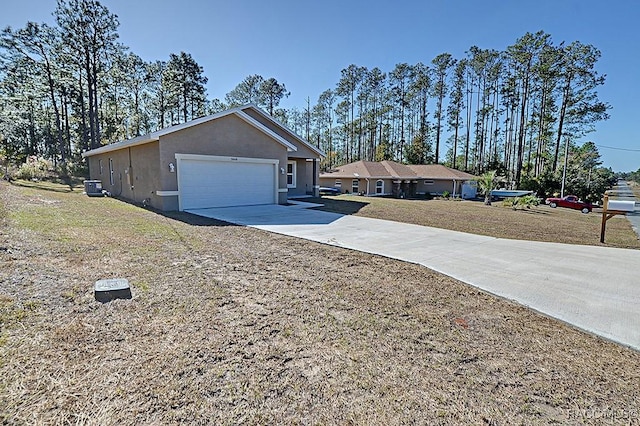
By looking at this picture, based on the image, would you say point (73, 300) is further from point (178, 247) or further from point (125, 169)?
point (125, 169)

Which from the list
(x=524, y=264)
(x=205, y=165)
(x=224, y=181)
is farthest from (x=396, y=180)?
(x=524, y=264)

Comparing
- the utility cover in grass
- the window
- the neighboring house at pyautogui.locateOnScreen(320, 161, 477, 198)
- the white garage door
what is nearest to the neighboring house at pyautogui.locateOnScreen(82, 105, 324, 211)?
the white garage door

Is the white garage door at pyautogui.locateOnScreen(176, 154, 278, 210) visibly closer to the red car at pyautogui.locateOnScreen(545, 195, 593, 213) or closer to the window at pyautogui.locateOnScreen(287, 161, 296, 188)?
the window at pyautogui.locateOnScreen(287, 161, 296, 188)

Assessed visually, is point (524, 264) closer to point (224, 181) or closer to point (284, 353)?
point (284, 353)

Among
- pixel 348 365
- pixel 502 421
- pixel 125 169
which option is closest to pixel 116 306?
pixel 348 365

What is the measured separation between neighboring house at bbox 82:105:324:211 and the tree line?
59.9 ft

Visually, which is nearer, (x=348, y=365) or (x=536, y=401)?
(x=536, y=401)

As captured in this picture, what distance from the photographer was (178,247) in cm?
657

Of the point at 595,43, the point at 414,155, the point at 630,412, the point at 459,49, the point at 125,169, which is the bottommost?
the point at 630,412

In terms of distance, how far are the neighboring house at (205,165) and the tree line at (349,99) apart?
18262 mm

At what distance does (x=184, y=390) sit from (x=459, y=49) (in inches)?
1773

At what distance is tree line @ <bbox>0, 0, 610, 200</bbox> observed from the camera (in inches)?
1093

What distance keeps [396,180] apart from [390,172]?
3.56ft

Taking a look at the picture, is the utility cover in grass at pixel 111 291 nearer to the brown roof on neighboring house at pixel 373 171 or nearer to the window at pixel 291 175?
the window at pixel 291 175
